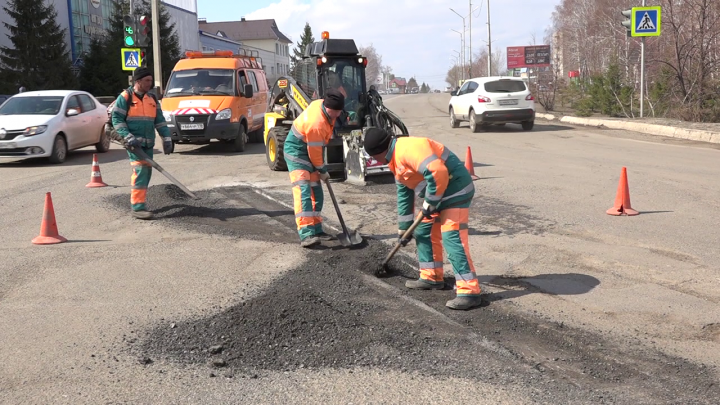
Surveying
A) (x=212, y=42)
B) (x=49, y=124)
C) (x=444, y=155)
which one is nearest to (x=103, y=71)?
(x=49, y=124)

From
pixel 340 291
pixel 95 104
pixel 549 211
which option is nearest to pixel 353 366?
pixel 340 291

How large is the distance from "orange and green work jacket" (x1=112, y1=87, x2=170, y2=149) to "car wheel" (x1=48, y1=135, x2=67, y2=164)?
6191 millimetres

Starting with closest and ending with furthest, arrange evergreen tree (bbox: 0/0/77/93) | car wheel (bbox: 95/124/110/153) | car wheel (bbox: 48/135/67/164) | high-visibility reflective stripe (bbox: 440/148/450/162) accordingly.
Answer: high-visibility reflective stripe (bbox: 440/148/450/162)
car wheel (bbox: 48/135/67/164)
car wheel (bbox: 95/124/110/153)
evergreen tree (bbox: 0/0/77/93)

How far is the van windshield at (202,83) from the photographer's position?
643 inches

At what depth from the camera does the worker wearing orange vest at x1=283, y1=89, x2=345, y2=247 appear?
23.5 feet

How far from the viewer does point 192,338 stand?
4.80 meters

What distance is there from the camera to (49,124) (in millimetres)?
14273

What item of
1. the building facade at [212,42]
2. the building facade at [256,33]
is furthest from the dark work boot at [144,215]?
the building facade at [256,33]

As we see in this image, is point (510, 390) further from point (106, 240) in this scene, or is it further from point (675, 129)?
point (675, 129)

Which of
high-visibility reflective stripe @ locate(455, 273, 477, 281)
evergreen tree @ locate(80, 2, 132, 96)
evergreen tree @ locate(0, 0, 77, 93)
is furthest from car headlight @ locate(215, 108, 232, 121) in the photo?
evergreen tree @ locate(80, 2, 132, 96)

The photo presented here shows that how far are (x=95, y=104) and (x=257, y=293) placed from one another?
12.3 m

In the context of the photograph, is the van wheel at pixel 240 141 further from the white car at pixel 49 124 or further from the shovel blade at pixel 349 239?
the shovel blade at pixel 349 239

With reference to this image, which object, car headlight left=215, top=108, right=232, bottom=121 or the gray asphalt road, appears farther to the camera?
car headlight left=215, top=108, right=232, bottom=121

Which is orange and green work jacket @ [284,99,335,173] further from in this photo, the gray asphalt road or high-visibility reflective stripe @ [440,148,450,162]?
high-visibility reflective stripe @ [440,148,450,162]
